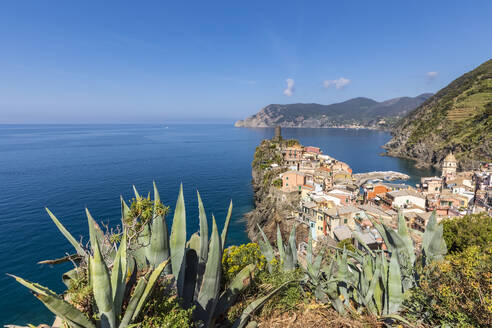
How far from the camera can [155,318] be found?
9.71ft

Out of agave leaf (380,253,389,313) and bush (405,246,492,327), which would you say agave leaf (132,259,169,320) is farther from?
bush (405,246,492,327)

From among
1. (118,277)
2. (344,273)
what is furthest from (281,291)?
(118,277)

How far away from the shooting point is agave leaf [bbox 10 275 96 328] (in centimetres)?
212

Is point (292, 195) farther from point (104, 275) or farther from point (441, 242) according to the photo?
point (104, 275)

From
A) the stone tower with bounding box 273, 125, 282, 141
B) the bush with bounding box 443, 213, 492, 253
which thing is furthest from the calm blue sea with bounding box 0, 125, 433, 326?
the bush with bounding box 443, 213, 492, 253

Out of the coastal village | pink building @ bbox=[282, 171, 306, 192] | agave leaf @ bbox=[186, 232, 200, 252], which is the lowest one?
the coastal village

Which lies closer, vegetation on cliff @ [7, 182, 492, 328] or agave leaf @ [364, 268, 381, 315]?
vegetation on cliff @ [7, 182, 492, 328]

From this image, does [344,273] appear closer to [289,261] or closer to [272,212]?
[289,261]

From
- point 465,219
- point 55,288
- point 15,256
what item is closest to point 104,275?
point 465,219

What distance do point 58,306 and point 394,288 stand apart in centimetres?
518

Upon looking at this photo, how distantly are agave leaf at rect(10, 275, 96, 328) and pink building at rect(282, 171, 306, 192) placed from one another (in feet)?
104

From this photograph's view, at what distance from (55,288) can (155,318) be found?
72.9 ft

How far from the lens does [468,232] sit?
13.3 m

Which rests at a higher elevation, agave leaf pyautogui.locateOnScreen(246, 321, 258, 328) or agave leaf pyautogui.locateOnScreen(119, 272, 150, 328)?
agave leaf pyautogui.locateOnScreen(119, 272, 150, 328)
